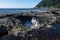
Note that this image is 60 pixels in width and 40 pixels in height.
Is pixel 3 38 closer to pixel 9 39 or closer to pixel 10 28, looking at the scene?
pixel 9 39

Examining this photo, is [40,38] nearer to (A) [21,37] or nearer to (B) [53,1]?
(A) [21,37]

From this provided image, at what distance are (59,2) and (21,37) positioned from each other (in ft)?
546

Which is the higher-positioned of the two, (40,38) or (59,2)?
(40,38)

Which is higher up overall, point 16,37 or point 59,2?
point 16,37

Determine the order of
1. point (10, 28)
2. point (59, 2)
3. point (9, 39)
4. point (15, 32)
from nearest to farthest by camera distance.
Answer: point (9, 39) < point (15, 32) < point (10, 28) < point (59, 2)

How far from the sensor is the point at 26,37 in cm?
2995

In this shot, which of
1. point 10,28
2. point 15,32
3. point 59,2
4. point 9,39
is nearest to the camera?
point 9,39

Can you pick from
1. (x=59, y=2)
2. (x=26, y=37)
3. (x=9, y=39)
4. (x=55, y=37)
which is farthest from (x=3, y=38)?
(x=59, y=2)

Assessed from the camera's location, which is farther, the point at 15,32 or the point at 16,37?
the point at 15,32

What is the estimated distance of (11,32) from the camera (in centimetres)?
3353

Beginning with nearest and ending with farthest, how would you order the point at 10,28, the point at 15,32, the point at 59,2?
the point at 15,32, the point at 10,28, the point at 59,2

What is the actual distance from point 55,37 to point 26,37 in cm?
450

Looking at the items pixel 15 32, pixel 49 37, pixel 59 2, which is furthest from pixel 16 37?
pixel 59 2

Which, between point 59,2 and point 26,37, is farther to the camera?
point 59,2
